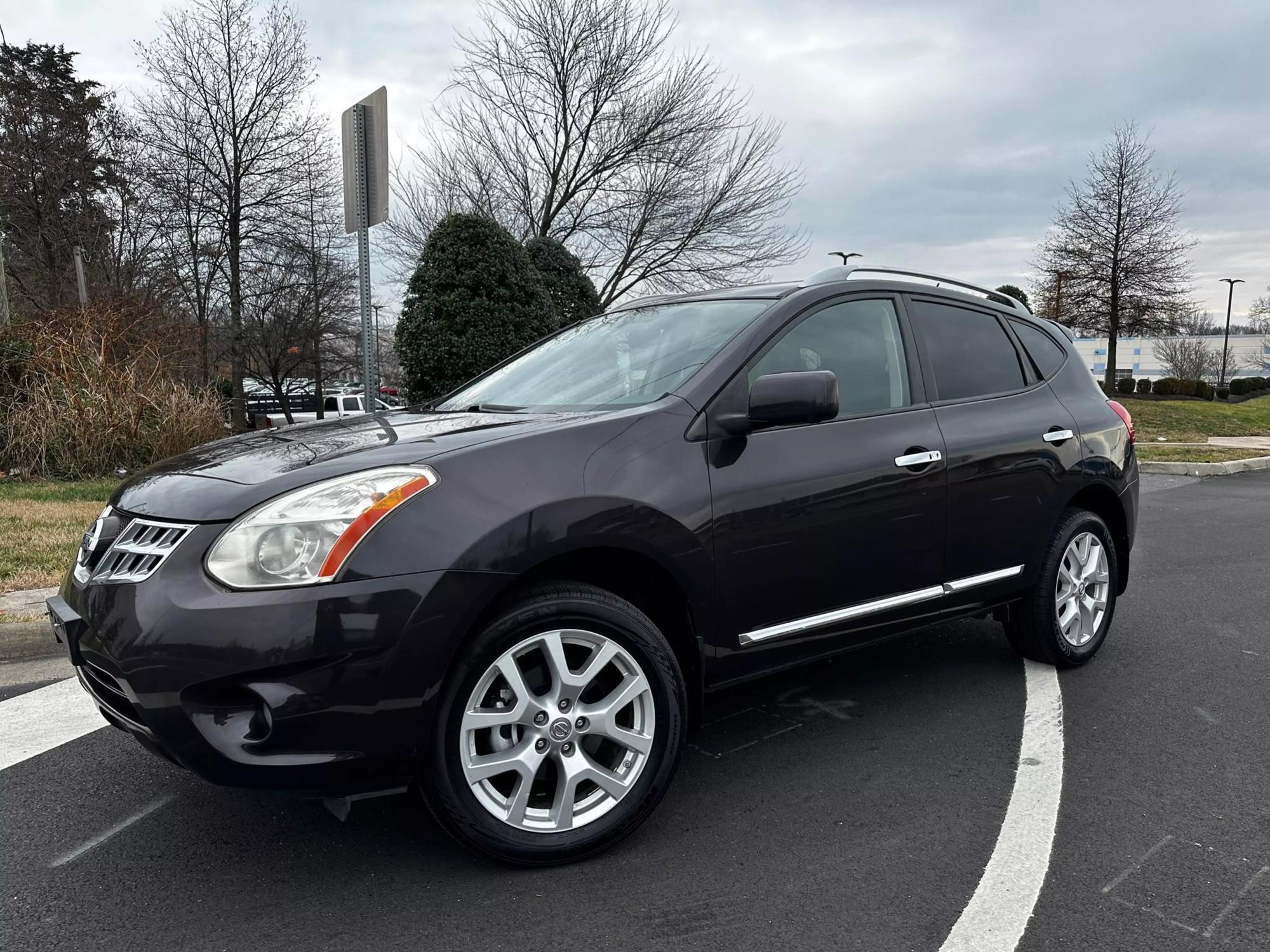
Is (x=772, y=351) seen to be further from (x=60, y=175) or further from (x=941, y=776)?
(x=60, y=175)

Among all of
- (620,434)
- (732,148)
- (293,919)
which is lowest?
(293,919)

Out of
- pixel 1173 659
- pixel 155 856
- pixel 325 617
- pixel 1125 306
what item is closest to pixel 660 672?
pixel 325 617

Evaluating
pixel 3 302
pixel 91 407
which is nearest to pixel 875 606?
pixel 91 407

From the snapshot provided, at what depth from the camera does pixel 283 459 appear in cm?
277

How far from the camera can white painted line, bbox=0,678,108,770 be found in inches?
138

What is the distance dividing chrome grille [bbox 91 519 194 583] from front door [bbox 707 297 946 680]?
1.50 m

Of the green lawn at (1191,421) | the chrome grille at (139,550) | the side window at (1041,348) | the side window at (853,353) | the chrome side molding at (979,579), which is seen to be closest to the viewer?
the chrome grille at (139,550)

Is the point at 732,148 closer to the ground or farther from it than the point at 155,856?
farther from it

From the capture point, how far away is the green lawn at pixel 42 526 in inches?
221

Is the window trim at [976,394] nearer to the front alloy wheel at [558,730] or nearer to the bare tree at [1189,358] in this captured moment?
the front alloy wheel at [558,730]

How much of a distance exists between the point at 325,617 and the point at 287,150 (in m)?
29.2

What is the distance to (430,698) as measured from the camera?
2422 mm

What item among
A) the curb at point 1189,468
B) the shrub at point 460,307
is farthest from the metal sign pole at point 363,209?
the curb at point 1189,468

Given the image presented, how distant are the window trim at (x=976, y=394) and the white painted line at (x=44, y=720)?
343 centimetres
